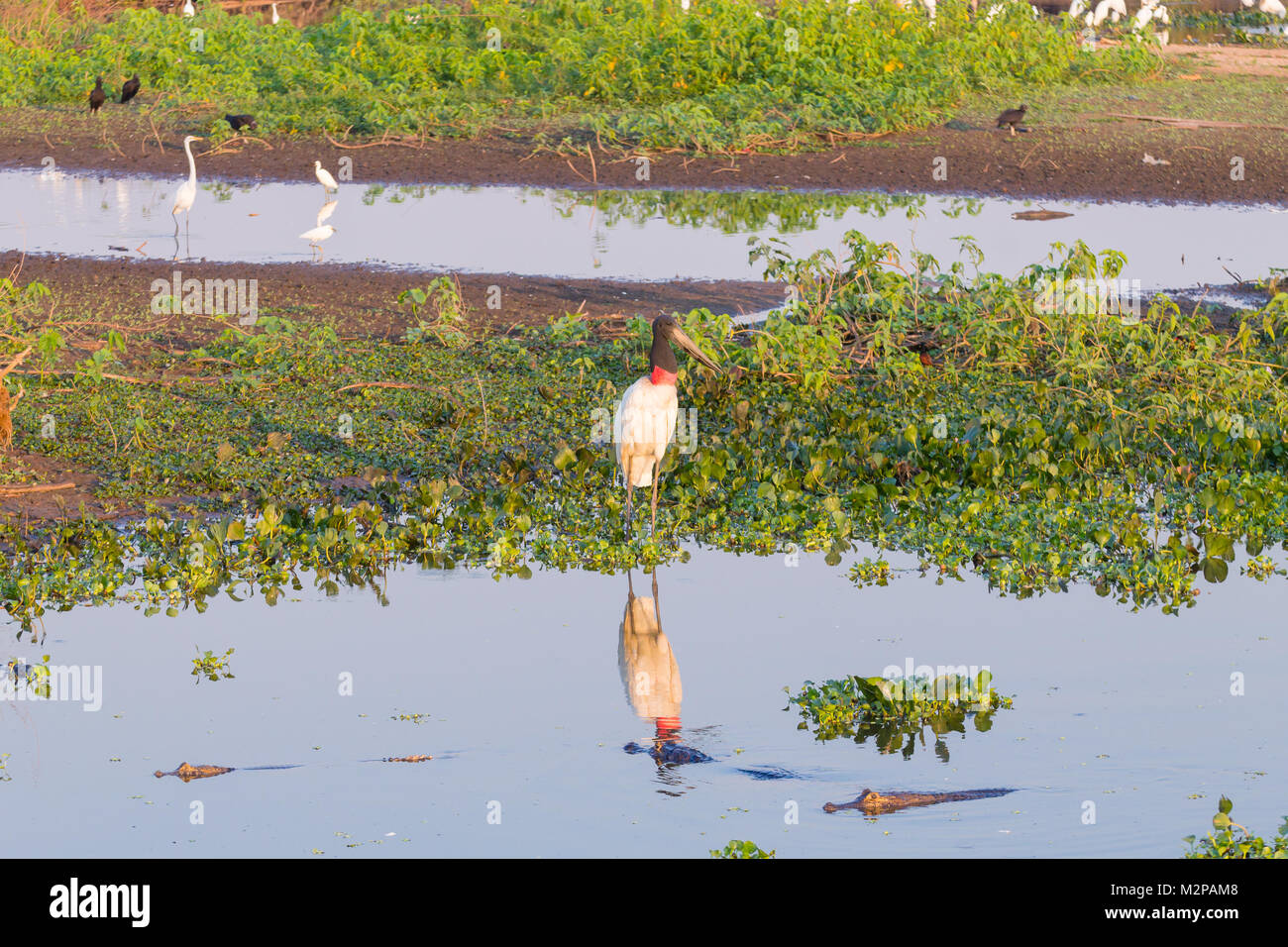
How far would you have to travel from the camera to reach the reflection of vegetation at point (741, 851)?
18.2 feet

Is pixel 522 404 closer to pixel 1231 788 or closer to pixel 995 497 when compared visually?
pixel 995 497

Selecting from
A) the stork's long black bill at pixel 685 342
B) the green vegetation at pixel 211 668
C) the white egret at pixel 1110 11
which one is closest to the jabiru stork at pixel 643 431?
the stork's long black bill at pixel 685 342

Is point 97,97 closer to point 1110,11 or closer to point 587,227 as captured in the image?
point 587,227

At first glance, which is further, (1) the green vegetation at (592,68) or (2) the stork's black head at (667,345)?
(1) the green vegetation at (592,68)

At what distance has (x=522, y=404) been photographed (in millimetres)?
11023

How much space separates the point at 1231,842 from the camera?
5613mm

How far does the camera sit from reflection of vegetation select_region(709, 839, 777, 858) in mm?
5547

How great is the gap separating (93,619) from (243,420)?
9.53 feet

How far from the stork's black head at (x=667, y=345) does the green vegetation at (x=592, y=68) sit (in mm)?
10158

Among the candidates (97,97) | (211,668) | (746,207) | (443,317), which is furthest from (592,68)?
(211,668)
